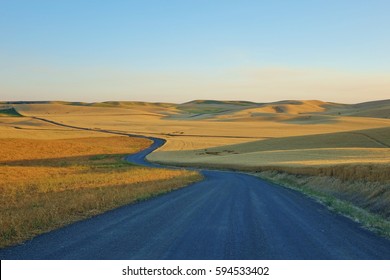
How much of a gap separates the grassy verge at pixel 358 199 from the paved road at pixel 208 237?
0.70m

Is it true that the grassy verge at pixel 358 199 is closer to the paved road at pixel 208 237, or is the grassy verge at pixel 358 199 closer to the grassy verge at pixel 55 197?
the paved road at pixel 208 237

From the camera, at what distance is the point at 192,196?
2184cm

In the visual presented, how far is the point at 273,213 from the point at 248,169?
114 ft

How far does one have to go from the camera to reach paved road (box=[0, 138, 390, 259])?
9.63 metres

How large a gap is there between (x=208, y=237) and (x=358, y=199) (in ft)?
40.1

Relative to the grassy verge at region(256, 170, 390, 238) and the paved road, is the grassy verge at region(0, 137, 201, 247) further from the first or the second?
the grassy verge at region(256, 170, 390, 238)

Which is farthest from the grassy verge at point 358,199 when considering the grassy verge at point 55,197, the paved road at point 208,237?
the grassy verge at point 55,197

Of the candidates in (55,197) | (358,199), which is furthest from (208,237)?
(358,199)

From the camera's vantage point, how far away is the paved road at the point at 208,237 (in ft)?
→ 31.6

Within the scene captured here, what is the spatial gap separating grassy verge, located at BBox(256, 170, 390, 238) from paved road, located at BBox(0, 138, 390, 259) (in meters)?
0.70
